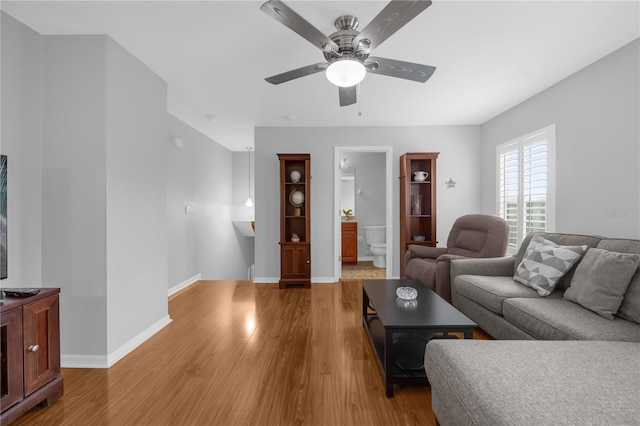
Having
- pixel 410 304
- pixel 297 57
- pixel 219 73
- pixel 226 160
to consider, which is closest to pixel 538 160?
pixel 410 304

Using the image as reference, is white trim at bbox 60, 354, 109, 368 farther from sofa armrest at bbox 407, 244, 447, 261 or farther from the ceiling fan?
sofa armrest at bbox 407, 244, 447, 261

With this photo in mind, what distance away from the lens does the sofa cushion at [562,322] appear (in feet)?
5.23

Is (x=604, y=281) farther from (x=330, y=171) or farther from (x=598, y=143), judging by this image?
(x=330, y=171)

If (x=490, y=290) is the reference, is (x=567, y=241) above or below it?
above

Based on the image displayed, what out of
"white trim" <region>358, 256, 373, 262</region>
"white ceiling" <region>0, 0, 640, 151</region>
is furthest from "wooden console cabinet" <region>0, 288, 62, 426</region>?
"white trim" <region>358, 256, 373, 262</region>

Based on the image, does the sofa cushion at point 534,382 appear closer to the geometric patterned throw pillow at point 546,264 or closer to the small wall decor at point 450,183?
the geometric patterned throw pillow at point 546,264

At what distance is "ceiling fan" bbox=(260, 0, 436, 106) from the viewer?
4.84 feet

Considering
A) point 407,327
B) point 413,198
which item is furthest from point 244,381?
point 413,198

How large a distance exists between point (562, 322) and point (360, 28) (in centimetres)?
243

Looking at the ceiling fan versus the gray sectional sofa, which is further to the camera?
the ceiling fan

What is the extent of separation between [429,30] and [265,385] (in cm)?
283

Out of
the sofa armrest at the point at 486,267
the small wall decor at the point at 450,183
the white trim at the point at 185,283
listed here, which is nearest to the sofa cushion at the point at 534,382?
the sofa armrest at the point at 486,267

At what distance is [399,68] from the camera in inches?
79.5

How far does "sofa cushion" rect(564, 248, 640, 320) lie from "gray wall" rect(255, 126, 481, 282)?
8.47 feet
